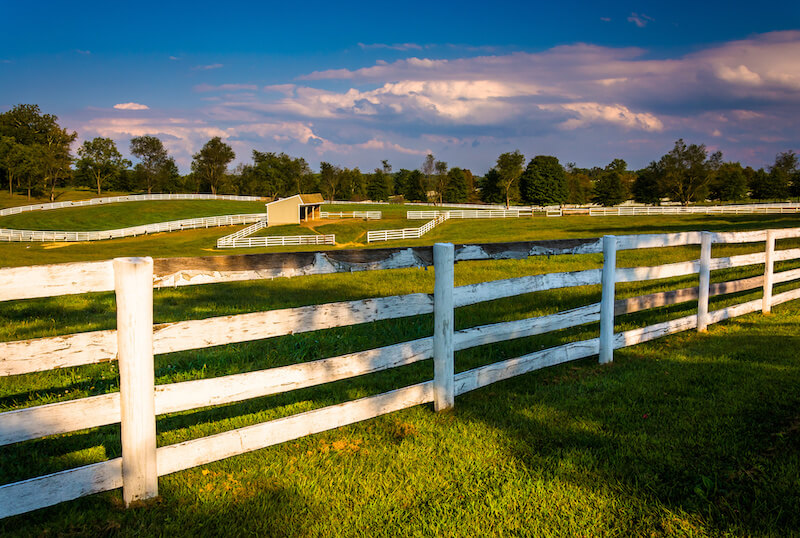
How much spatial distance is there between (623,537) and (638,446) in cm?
127

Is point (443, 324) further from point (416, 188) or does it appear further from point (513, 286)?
point (416, 188)

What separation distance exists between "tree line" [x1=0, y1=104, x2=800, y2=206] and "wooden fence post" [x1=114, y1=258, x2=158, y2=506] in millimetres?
92062

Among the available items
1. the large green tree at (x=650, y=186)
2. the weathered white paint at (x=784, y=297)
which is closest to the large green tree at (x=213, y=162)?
the large green tree at (x=650, y=186)

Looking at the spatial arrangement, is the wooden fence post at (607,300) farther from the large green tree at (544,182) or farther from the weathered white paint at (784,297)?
the large green tree at (544,182)

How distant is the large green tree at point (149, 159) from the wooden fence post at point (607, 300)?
357 ft

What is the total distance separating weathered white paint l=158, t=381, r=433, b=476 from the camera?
354cm

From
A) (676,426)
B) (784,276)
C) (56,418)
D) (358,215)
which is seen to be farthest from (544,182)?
(56,418)

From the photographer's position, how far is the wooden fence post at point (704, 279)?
7.77m

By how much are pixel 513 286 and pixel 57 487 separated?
14.1 feet

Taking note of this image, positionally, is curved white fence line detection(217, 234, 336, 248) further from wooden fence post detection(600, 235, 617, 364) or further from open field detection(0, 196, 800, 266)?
wooden fence post detection(600, 235, 617, 364)

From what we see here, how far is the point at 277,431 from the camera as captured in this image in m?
3.93

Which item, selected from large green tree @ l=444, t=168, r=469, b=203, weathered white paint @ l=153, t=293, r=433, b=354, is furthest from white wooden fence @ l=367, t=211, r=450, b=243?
large green tree @ l=444, t=168, r=469, b=203

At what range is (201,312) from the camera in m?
10.2

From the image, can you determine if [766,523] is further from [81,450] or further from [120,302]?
[81,450]
